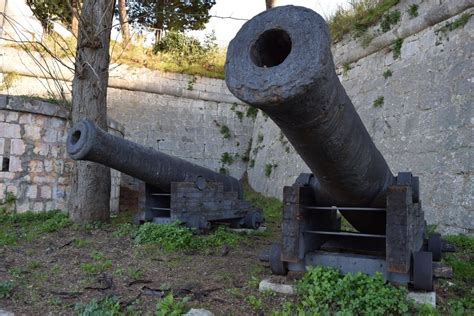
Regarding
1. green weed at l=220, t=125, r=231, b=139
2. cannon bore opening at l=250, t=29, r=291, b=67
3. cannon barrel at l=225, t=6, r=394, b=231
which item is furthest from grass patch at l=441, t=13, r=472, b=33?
green weed at l=220, t=125, r=231, b=139

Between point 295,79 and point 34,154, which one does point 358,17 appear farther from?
point 295,79

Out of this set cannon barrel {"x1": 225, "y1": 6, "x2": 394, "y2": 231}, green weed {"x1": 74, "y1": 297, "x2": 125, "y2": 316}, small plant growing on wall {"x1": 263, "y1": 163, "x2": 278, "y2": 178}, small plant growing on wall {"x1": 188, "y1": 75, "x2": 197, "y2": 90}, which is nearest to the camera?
cannon barrel {"x1": 225, "y1": 6, "x2": 394, "y2": 231}

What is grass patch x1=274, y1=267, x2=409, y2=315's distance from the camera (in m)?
3.21

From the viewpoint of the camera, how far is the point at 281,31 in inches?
81.3

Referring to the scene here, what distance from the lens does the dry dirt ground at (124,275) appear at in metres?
3.48

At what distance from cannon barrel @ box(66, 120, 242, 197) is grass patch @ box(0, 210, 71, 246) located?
5.87 ft

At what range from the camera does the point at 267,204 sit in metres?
11.4

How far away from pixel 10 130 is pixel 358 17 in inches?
338

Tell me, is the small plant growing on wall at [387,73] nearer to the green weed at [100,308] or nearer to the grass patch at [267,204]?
the grass patch at [267,204]

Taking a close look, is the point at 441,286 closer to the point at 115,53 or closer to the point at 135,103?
the point at 135,103

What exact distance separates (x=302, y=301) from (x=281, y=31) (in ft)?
7.60

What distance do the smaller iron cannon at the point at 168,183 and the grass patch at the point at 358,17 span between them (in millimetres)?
5459

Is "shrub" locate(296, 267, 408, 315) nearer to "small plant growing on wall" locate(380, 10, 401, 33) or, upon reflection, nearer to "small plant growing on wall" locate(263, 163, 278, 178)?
"small plant growing on wall" locate(380, 10, 401, 33)

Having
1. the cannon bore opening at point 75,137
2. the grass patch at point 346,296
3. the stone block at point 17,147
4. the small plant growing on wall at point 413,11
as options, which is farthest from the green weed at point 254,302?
the small plant growing on wall at point 413,11
